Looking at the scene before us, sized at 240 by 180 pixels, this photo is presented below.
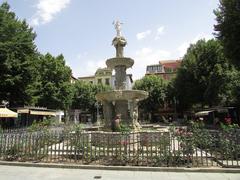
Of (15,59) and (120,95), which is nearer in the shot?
(120,95)

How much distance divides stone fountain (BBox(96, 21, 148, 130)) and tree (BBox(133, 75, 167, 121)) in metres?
45.2

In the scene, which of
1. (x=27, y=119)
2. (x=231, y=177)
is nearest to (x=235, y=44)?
(x=231, y=177)

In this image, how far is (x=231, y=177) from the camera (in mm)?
8844

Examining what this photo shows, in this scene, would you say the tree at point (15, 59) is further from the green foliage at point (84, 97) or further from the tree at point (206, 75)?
the green foliage at point (84, 97)

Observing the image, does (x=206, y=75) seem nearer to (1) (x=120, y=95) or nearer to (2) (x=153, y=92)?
(2) (x=153, y=92)

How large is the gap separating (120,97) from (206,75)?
31394 millimetres

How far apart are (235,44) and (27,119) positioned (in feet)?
101

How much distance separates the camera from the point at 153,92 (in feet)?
213

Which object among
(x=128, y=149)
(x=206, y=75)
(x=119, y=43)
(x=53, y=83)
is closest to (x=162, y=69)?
(x=206, y=75)

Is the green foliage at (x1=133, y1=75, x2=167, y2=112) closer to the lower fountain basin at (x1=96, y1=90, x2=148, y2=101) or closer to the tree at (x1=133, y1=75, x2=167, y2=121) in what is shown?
the tree at (x1=133, y1=75, x2=167, y2=121)

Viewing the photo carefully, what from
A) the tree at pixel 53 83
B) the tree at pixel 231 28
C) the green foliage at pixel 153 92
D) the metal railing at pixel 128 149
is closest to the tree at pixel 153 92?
the green foliage at pixel 153 92

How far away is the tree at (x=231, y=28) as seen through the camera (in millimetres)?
22875

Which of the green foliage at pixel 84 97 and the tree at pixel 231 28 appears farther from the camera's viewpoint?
the green foliage at pixel 84 97

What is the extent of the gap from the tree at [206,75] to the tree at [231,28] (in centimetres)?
1586
